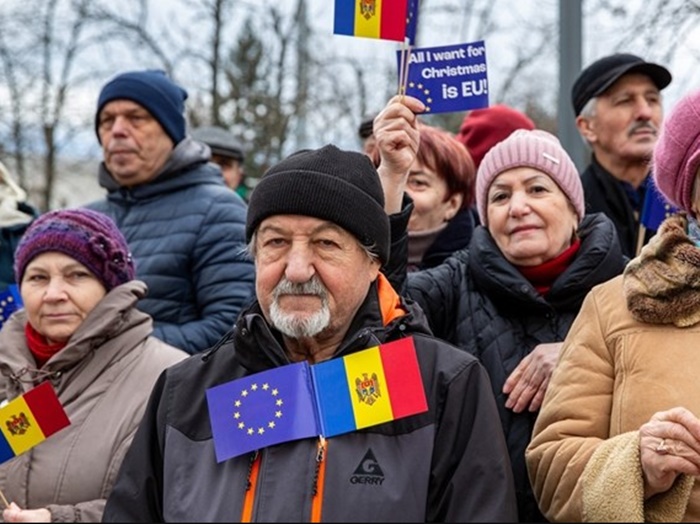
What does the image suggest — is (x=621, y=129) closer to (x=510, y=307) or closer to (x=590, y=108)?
(x=590, y=108)

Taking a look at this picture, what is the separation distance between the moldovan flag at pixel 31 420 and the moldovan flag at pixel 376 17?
4.89 ft

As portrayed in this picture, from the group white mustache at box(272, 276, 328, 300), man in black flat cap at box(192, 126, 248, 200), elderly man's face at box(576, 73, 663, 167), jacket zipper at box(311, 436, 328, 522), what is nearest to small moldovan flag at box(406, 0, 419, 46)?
white mustache at box(272, 276, 328, 300)

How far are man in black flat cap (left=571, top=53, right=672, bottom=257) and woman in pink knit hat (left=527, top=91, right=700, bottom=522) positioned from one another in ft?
5.45

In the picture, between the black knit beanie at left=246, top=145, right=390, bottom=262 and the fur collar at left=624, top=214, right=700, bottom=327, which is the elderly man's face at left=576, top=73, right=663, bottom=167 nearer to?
the fur collar at left=624, top=214, right=700, bottom=327

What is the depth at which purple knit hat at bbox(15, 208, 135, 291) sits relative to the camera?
399 centimetres

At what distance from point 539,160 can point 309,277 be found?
118 centimetres

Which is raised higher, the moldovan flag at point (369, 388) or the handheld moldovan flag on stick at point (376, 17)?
the handheld moldovan flag on stick at point (376, 17)

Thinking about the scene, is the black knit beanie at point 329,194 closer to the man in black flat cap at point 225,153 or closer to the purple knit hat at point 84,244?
the purple knit hat at point 84,244

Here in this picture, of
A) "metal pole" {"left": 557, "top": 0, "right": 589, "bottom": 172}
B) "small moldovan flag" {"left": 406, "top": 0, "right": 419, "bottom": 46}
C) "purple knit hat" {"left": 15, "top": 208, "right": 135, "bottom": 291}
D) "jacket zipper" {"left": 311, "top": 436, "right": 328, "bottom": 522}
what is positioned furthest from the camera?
"metal pole" {"left": 557, "top": 0, "right": 589, "bottom": 172}

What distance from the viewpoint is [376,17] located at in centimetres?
364

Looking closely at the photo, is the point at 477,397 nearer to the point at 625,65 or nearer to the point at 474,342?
the point at 474,342

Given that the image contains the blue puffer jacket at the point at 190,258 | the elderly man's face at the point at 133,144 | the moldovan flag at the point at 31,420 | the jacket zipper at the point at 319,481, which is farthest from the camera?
the elderly man's face at the point at 133,144

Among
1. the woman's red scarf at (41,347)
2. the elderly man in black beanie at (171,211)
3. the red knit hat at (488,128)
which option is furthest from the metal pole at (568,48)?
the woman's red scarf at (41,347)

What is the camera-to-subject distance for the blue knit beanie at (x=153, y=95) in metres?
4.93
